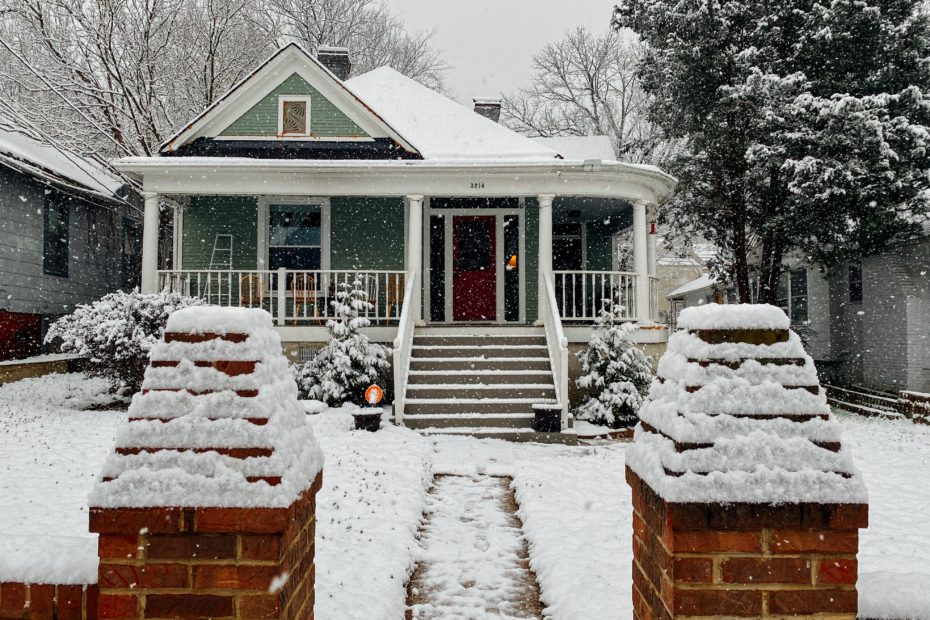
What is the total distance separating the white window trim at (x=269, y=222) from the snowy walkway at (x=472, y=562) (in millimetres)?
7267

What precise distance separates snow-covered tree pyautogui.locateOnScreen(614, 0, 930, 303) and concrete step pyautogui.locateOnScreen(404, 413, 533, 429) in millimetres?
7524

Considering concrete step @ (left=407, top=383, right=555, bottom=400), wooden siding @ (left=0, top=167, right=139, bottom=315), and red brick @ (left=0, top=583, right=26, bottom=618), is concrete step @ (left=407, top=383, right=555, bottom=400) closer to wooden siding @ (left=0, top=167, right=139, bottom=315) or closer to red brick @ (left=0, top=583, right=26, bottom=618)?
red brick @ (left=0, top=583, right=26, bottom=618)

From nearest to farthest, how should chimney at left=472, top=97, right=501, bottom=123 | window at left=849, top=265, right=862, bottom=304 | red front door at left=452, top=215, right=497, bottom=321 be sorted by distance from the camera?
red front door at left=452, top=215, right=497, bottom=321 → window at left=849, top=265, right=862, bottom=304 → chimney at left=472, top=97, right=501, bottom=123

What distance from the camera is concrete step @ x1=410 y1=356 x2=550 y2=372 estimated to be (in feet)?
31.8

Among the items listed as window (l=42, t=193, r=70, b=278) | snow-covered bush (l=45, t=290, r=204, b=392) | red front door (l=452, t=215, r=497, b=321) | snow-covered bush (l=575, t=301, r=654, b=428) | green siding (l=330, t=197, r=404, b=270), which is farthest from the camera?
window (l=42, t=193, r=70, b=278)

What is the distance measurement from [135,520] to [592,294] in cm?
1042

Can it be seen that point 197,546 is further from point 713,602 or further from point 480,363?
point 480,363

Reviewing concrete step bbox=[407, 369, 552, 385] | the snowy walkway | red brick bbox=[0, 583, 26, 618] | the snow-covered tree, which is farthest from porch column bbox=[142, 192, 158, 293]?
the snow-covered tree

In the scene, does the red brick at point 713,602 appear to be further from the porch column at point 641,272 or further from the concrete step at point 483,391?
the porch column at point 641,272

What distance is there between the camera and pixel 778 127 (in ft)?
41.9

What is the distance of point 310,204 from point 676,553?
37.7 feet

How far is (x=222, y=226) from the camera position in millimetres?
12414

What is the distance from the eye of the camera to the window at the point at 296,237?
12.3 m

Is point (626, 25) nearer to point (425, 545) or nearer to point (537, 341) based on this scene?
point (537, 341)
